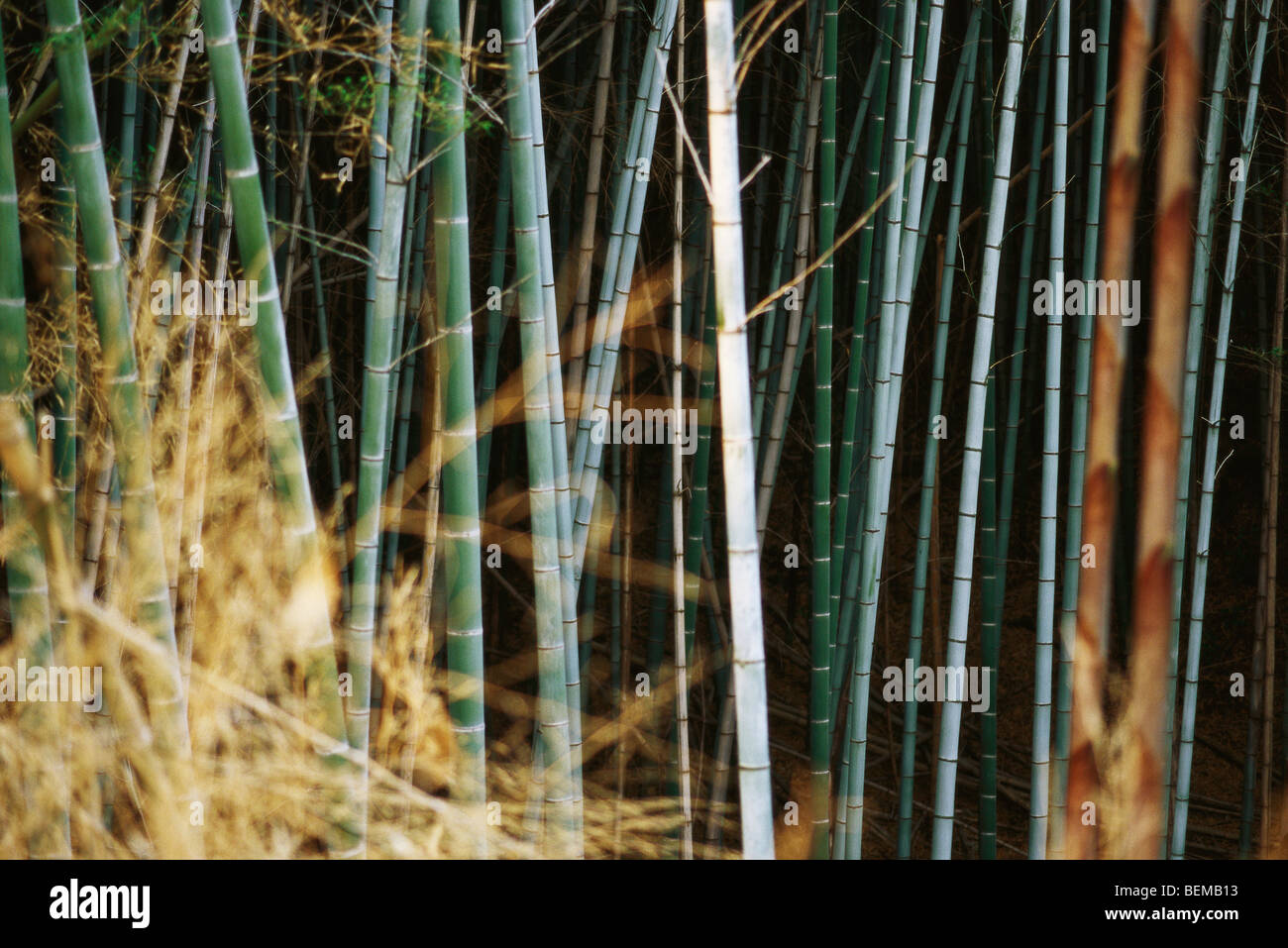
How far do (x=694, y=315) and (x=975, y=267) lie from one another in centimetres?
150

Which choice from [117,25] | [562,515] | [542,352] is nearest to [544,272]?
[542,352]

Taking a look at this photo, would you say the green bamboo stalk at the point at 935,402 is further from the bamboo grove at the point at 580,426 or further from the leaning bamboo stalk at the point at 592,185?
the leaning bamboo stalk at the point at 592,185

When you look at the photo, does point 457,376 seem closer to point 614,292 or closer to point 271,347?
point 271,347

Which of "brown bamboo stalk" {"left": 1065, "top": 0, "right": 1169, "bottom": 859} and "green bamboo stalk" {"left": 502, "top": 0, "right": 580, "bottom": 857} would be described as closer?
"brown bamboo stalk" {"left": 1065, "top": 0, "right": 1169, "bottom": 859}

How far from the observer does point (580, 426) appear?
8.10 feet

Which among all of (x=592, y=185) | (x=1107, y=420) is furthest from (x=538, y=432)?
(x=592, y=185)

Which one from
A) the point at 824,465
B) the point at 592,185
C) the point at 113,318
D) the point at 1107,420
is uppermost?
the point at 592,185

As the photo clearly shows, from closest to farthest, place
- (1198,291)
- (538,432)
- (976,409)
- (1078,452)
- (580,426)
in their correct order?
(538,432) → (976,409) → (580,426) → (1078,452) → (1198,291)

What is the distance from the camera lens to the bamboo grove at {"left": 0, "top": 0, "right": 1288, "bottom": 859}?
1.55 meters

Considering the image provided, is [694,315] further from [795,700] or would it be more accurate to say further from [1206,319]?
[1206,319]

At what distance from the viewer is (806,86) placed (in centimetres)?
298

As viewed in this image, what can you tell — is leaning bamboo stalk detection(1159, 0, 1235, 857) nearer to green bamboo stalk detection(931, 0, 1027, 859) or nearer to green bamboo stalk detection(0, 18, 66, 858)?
green bamboo stalk detection(931, 0, 1027, 859)

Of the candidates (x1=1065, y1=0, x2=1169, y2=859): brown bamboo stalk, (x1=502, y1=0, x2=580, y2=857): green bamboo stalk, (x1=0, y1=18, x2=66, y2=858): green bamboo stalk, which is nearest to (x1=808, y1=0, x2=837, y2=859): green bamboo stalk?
(x1=502, y1=0, x2=580, y2=857): green bamboo stalk
